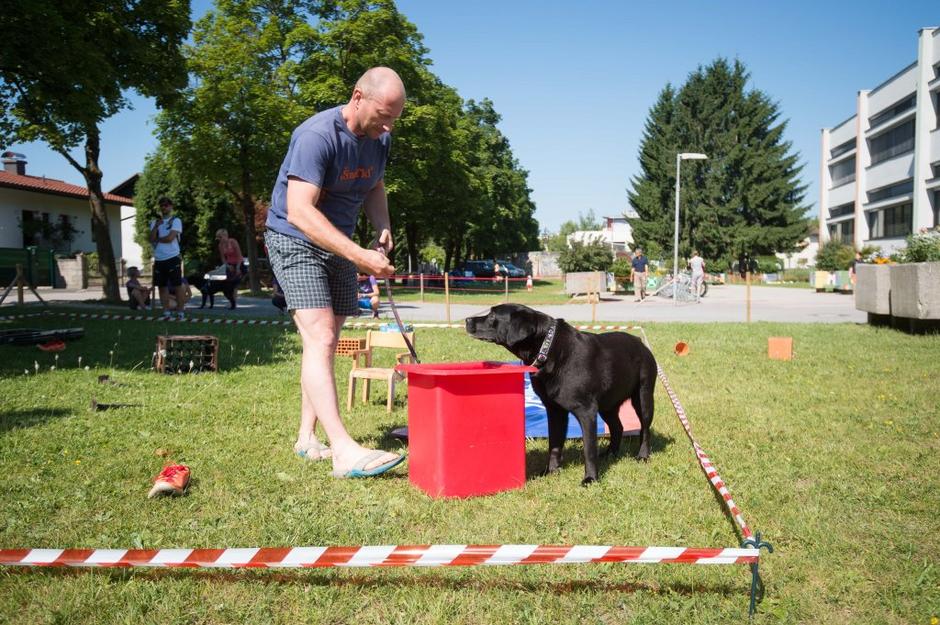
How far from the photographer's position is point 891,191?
1919 inches

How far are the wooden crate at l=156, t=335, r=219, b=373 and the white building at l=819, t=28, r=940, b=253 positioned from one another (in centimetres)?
4088

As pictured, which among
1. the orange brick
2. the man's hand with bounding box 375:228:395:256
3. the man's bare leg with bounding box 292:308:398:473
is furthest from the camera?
the orange brick

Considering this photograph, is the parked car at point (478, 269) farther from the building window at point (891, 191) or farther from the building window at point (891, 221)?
the building window at point (891, 191)

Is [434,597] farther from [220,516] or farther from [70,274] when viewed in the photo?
[70,274]

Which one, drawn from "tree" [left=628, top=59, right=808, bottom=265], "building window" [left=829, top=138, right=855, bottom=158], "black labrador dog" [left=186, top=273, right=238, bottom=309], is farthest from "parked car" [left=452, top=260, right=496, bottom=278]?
"building window" [left=829, top=138, right=855, bottom=158]

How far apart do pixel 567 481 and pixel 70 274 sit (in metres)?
33.3

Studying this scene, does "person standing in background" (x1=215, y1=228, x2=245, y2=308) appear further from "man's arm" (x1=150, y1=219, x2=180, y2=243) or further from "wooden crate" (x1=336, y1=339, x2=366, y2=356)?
"wooden crate" (x1=336, y1=339, x2=366, y2=356)

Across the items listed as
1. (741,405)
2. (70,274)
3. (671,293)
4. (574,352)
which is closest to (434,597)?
(574,352)

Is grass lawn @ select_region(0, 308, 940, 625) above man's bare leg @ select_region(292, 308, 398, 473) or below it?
below

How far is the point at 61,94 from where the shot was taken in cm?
1259

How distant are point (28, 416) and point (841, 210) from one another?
6728cm

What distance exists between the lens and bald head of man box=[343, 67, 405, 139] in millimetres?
3662

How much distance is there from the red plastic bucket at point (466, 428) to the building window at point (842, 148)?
6431 cm

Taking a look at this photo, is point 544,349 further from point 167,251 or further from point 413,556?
point 167,251
